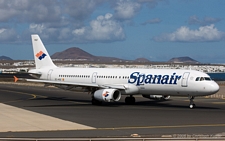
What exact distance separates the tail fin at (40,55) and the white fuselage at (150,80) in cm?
371

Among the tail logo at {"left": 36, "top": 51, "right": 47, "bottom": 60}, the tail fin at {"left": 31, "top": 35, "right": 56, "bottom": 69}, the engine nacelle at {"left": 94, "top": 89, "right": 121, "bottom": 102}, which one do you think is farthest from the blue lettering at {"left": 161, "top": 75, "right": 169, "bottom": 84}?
the tail logo at {"left": 36, "top": 51, "right": 47, "bottom": 60}

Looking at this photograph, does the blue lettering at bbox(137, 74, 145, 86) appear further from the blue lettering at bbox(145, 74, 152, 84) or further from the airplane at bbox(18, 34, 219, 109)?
the blue lettering at bbox(145, 74, 152, 84)

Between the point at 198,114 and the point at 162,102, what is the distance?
1338 centimetres

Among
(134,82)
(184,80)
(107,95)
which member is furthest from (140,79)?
(184,80)

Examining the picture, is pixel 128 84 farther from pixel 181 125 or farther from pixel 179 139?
pixel 179 139

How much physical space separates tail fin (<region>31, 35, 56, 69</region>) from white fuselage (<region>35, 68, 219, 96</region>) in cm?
371

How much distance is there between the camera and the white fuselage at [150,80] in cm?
3941

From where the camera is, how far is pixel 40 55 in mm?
52562

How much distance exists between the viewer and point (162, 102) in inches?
1895

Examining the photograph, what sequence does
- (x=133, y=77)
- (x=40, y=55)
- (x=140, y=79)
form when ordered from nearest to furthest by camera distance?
(x=140, y=79), (x=133, y=77), (x=40, y=55)

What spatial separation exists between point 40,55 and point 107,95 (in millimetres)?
14721

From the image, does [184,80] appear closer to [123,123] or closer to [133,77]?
[133,77]

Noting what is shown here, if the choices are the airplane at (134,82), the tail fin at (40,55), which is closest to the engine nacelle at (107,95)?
the airplane at (134,82)

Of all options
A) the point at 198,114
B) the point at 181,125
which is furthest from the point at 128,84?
the point at 181,125
